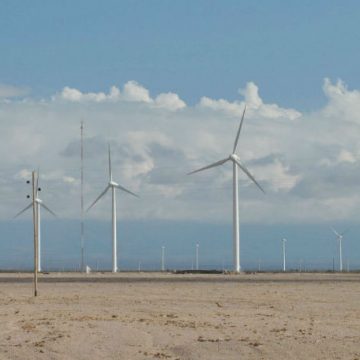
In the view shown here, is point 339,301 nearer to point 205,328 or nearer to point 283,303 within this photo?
point 283,303

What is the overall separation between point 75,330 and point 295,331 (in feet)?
29.6

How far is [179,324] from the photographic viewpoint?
42.7 m

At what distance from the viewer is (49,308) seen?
170 feet

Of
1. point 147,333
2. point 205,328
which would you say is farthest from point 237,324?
point 147,333

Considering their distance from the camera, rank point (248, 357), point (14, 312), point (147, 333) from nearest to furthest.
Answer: point (248, 357), point (147, 333), point (14, 312)

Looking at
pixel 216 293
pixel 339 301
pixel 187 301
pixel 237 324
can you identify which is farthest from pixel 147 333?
pixel 216 293

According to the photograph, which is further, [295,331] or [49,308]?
[49,308]

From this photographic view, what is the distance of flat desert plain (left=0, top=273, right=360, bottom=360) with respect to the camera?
33500 mm

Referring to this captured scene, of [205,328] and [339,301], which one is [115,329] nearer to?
[205,328]

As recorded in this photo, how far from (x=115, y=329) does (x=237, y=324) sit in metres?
6.00

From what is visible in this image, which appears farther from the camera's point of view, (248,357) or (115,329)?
(115,329)

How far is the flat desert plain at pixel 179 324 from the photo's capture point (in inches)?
1319

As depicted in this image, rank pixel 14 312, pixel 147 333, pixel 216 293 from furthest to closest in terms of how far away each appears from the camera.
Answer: pixel 216 293 → pixel 14 312 → pixel 147 333

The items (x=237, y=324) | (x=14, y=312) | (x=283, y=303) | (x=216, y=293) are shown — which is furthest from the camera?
(x=216, y=293)
